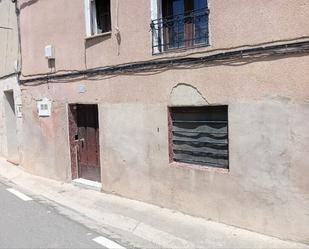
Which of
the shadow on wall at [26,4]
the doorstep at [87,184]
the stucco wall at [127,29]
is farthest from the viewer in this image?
the shadow on wall at [26,4]

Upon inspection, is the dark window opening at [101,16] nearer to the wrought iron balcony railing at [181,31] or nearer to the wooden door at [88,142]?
the wooden door at [88,142]

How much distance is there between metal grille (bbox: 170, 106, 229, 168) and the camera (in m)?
6.71

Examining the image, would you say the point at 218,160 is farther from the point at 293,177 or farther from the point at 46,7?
the point at 46,7

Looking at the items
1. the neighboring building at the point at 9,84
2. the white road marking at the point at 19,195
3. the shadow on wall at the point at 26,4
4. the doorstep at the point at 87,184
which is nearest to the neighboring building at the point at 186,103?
the doorstep at the point at 87,184

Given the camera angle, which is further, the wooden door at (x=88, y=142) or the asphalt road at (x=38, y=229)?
the wooden door at (x=88, y=142)

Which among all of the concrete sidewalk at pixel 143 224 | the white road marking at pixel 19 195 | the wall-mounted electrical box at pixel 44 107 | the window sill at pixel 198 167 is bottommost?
the white road marking at pixel 19 195

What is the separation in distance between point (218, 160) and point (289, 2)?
8.43 ft

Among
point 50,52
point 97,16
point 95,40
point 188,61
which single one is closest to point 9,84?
point 50,52

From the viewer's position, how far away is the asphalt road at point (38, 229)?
603 cm

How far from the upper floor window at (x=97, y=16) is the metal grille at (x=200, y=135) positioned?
291 centimetres

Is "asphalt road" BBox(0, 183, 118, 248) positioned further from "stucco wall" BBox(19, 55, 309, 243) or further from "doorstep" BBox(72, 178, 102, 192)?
"stucco wall" BBox(19, 55, 309, 243)

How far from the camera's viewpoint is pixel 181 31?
24.1 ft

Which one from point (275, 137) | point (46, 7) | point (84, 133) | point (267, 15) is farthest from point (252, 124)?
point (46, 7)

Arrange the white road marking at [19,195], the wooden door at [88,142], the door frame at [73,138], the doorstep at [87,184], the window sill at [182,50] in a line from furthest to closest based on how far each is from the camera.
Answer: the door frame at [73,138], the wooden door at [88,142], the doorstep at [87,184], the white road marking at [19,195], the window sill at [182,50]
